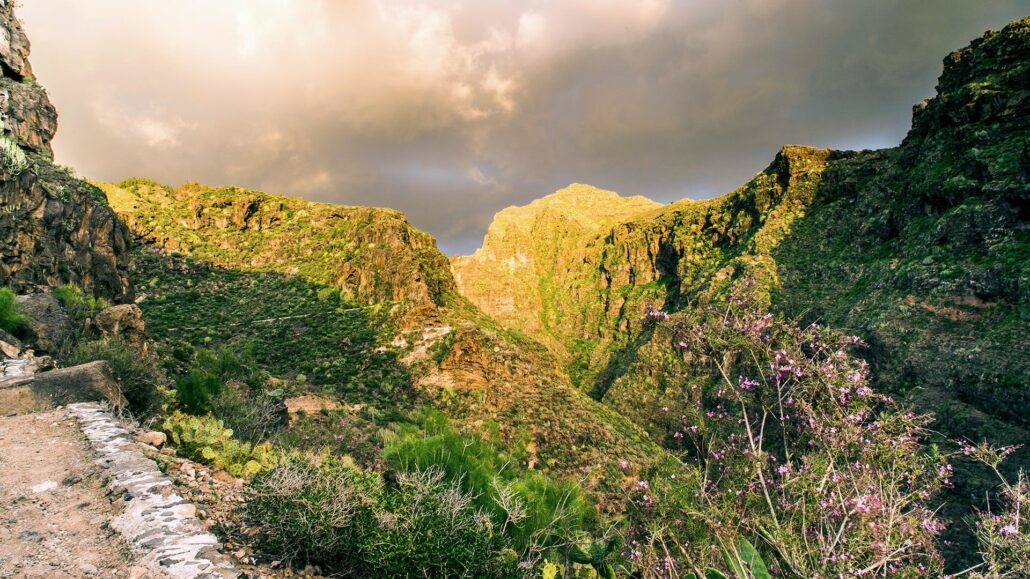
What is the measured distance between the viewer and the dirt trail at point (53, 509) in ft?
11.2

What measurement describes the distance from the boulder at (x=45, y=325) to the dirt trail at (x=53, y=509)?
291 inches

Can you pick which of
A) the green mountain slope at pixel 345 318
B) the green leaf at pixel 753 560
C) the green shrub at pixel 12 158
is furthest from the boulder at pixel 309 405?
the green leaf at pixel 753 560

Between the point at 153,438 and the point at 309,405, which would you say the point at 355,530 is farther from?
the point at 309,405

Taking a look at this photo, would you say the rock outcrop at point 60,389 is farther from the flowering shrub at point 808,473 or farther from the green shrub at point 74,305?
the flowering shrub at point 808,473

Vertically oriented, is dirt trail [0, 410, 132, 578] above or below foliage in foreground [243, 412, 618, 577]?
above

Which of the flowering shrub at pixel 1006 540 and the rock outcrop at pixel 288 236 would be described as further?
the rock outcrop at pixel 288 236

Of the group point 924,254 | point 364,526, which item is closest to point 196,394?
point 364,526

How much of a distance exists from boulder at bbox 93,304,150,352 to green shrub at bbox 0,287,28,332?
1.89 metres

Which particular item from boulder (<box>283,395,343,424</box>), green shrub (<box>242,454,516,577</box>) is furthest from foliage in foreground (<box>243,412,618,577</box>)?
boulder (<box>283,395,343,424</box>)

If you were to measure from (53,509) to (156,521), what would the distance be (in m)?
1.23

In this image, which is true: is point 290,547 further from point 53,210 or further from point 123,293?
point 123,293

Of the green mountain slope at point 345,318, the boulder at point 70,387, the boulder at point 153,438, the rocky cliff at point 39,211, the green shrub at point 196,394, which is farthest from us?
the green mountain slope at point 345,318

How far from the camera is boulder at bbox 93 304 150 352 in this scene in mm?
13734

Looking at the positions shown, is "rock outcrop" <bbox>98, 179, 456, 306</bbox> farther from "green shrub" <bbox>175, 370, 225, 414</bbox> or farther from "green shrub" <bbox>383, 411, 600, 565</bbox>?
"green shrub" <bbox>383, 411, 600, 565</bbox>
